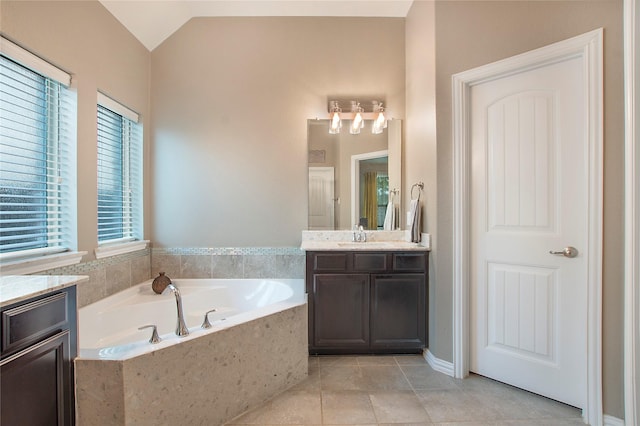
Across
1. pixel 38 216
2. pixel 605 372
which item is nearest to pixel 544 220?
pixel 605 372

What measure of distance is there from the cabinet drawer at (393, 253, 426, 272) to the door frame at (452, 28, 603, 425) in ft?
0.91

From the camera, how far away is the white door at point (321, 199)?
9.48 feet

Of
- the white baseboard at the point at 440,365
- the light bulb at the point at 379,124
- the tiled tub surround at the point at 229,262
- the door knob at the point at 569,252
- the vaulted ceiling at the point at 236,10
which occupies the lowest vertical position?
the white baseboard at the point at 440,365

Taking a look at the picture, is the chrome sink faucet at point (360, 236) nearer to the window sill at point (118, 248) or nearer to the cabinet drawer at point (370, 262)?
the cabinet drawer at point (370, 262)

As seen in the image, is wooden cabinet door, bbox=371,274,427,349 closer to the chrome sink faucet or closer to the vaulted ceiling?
the chrome sink faucet

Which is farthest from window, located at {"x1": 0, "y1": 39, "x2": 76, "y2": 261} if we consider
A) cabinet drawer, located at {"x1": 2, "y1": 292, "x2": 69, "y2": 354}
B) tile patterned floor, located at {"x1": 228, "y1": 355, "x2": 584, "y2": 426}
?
tile patterned floor, located at {"x1": 228, "y1": 355, "x2": 584, "y2": 426}

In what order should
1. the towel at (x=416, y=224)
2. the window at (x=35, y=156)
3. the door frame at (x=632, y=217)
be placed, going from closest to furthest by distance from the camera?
the door frame at (x=632, y=217)
the window at (x=35, y=156)
the towel at (x=416, y=224)

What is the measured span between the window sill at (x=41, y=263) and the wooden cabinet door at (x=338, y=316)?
5.37ft

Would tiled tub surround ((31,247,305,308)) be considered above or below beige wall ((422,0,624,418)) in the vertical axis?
below

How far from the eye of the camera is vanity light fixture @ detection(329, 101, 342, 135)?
2824mm

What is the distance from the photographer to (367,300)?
2344 millimetres

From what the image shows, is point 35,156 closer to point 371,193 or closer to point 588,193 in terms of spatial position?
point 371,193

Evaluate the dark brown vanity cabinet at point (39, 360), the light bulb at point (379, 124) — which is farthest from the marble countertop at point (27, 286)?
the light bulb at point (379, 124)

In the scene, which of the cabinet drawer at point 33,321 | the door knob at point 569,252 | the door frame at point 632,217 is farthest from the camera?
the door knob at point 569,252
